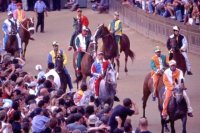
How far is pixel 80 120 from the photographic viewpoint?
72.7 feet

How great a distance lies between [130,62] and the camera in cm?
3997

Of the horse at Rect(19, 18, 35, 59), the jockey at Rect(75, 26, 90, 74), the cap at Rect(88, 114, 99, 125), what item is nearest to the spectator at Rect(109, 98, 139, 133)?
the cap at Rect(88, 114, 99, 125)

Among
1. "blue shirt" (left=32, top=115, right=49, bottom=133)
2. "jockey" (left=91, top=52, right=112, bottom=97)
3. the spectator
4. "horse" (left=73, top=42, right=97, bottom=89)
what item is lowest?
"horse" (left=73, top=42, right=97, bottom=89)

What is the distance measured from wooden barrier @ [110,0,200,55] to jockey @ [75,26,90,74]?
735 cm

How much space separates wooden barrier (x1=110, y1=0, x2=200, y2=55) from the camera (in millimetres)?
40656

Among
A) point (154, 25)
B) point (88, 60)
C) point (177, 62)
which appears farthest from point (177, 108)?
point (154, 25)

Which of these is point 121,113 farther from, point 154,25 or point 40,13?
point 40,13

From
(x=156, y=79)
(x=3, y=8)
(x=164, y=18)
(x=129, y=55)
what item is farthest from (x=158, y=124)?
(x=3, y=8)

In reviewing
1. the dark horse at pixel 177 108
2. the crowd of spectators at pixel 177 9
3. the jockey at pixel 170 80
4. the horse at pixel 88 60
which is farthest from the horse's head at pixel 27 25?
the dark horse at pixel 177 108

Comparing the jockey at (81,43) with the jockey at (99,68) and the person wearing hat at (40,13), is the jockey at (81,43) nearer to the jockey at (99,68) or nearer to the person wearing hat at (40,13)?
the jockey at (99,68)

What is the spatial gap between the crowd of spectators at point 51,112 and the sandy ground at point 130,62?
365cm

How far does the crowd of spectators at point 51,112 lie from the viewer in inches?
836

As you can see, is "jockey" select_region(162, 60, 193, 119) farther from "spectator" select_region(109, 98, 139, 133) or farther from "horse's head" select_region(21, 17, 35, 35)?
"horse's head" select_region(21, 17, 35, 35)

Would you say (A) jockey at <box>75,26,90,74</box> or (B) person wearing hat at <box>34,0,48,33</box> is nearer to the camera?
(A) jockey at <box>75,26,90,74</box>
